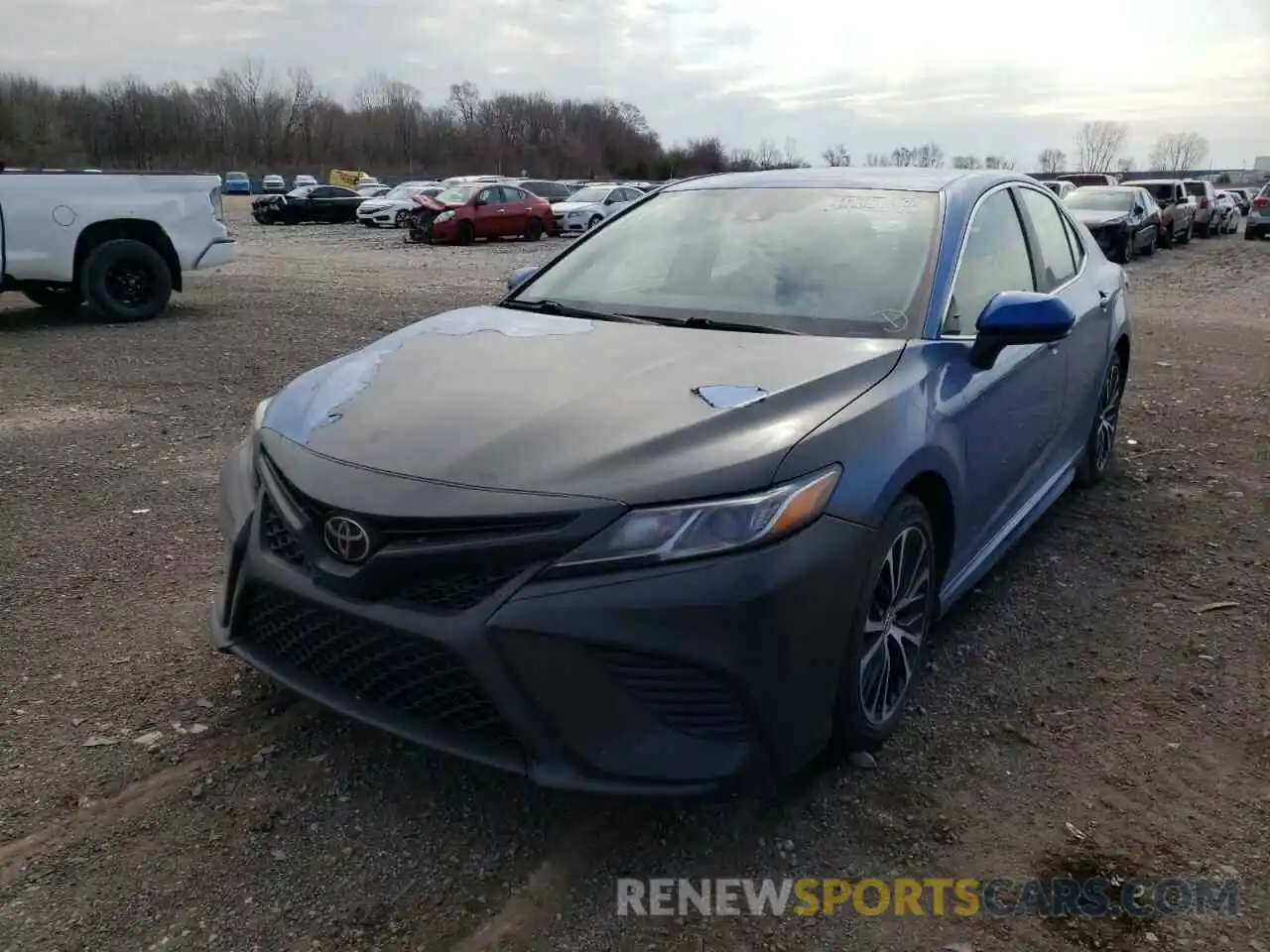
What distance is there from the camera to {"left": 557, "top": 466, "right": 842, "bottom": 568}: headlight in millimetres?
2105

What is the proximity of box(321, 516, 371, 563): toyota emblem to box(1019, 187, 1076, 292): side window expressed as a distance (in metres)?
2.99

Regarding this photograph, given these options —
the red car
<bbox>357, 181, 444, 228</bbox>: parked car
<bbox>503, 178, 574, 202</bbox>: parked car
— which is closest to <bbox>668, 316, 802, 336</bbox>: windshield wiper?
the red car

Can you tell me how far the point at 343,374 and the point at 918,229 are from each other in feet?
6.39

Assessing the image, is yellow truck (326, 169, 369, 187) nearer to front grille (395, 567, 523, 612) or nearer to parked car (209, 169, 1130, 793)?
parked car (209, 169, 1130, 793)

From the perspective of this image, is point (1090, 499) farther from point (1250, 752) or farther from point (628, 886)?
point (628, 886)

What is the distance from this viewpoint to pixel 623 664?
2.12 metres

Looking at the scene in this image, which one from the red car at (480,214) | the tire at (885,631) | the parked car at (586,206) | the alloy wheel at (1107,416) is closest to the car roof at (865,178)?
the alloy wheel at (1107,416)

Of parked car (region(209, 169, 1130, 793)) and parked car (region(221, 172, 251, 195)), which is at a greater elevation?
parked car (region(221, 172, 251, 195))

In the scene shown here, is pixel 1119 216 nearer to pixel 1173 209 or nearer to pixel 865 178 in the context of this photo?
pixel 1173 209

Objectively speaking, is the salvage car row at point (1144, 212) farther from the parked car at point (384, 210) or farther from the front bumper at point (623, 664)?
the parked car at point (384, 210)

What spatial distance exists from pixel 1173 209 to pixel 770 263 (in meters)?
25.2

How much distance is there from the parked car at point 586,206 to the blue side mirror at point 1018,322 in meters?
22.9

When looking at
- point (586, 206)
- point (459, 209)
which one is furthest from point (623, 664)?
point (586, 206)

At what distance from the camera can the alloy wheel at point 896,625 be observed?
2600mm
